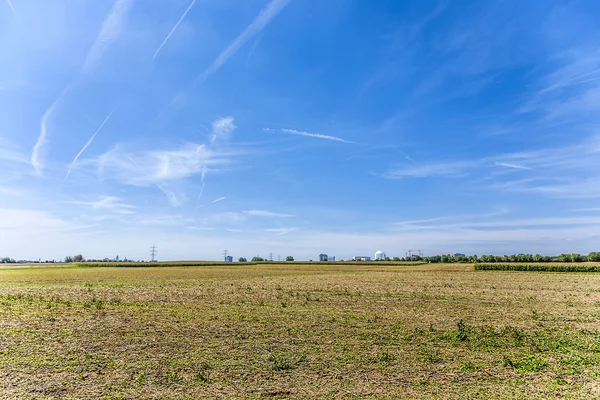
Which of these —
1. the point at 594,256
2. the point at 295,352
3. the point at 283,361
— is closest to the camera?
the point at 283,361

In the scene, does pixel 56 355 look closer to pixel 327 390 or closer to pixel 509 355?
pixel 327 390

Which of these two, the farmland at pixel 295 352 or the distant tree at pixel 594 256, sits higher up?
the farmland at pixel 295 352

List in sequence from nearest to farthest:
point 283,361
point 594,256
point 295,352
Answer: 1. point 283,361
2. point 295,352
3. point 594,256

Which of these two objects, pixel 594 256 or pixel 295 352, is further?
pixel 594 256

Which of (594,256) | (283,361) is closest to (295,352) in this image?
(283,361)

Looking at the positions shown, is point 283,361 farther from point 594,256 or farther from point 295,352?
point 594,256

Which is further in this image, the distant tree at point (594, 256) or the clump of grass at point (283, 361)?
the distant tree at point (594, 256)

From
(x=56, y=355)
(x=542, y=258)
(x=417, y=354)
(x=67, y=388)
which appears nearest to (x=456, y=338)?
(x=417, y=354)

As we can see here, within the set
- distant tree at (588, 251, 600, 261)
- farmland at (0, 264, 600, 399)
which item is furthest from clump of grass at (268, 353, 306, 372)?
distant tree at (588, 251, 600, 261)

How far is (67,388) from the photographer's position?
35.6 feet

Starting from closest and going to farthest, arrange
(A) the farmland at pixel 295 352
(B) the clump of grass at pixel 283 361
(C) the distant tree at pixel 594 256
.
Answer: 1. (A) the farmland at pixel 295 352
2. (B) the clump of grass at pixel 283 361
3. (C) the distant tree at pixel 594 256

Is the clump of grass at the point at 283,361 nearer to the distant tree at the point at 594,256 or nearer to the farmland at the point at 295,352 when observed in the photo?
the farmland at the point at 295,352

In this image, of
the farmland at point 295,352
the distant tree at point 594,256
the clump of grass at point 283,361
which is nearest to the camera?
the farmland at point 295,352

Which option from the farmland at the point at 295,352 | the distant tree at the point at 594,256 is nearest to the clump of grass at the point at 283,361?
the farmland at the point at 295,352
